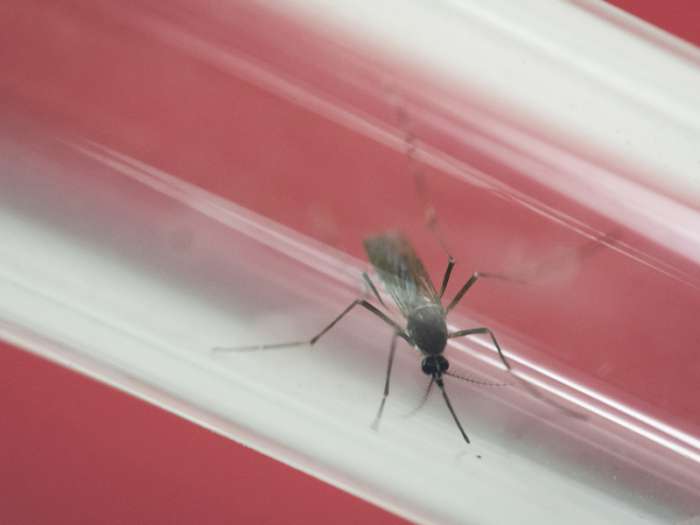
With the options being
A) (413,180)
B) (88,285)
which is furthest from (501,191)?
(88,285)

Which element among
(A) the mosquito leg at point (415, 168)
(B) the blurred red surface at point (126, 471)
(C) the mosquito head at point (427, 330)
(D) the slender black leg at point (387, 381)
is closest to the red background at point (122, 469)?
(B) the blurred red surface at point (126, 471)

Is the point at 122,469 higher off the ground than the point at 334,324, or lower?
lower

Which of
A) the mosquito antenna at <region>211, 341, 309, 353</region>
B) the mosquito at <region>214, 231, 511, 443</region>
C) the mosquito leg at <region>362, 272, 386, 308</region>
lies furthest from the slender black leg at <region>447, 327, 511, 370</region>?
the mosquito antenna at <region>211, 341, 309, 353</region>

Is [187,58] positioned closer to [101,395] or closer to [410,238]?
[410,238]

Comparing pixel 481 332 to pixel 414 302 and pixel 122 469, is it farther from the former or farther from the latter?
pixel 122 469

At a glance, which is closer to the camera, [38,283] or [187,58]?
[38,283]

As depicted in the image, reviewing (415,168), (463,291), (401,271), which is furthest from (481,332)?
(415,168)

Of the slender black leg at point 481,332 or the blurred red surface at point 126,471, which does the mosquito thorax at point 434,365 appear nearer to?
the slender black leg at point 481,332
